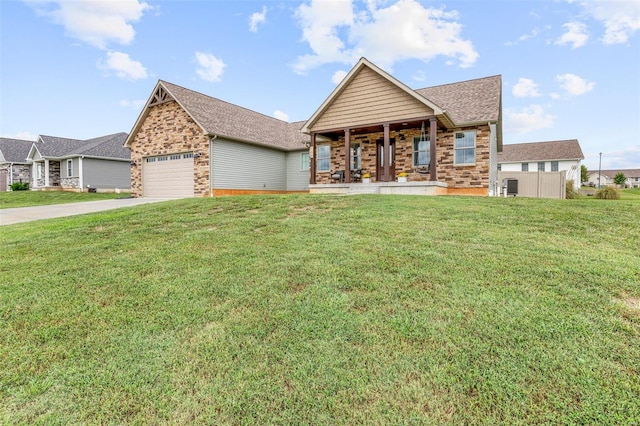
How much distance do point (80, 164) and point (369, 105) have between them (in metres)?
23.1

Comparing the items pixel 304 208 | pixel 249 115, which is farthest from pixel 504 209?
pixel 249 115

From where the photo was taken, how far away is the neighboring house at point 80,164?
81.8 feet

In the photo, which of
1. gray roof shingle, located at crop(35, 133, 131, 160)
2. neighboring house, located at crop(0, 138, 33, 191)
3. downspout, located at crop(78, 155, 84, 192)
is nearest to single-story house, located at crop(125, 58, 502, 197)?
downspout, located at crop(78, 155, 84, 192)

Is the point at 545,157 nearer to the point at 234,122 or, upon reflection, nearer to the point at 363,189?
the point at 363,189

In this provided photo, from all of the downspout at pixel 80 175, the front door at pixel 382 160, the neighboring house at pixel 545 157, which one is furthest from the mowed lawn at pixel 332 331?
the neighboring house at pixel 545 157

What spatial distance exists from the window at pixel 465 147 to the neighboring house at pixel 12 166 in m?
37.4

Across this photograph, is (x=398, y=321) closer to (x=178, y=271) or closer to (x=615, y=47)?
(x=178, y=271)

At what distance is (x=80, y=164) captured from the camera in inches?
964

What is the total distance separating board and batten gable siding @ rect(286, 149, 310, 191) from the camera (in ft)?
63.9

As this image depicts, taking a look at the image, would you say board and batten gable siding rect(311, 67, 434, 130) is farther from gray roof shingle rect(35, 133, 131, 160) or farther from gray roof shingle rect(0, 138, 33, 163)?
gray roof shingle rect(0, 138, 33, 163)

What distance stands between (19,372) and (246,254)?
106 inches

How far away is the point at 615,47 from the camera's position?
504 inches

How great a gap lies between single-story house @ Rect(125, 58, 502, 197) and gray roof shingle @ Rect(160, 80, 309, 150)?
9 cm

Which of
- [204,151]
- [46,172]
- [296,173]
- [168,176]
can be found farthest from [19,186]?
[296,173]
